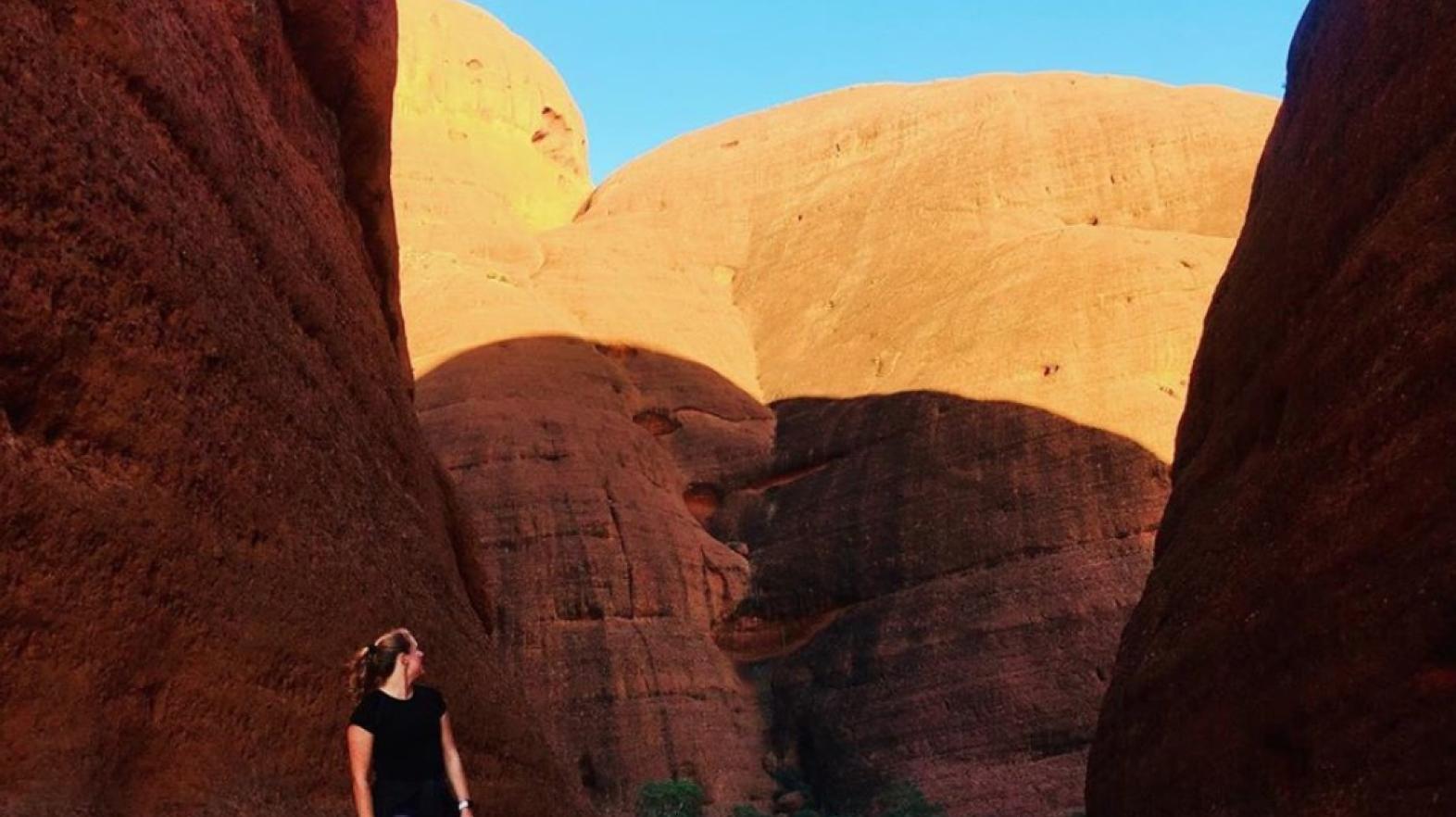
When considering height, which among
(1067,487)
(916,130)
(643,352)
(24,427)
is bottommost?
(24,427)

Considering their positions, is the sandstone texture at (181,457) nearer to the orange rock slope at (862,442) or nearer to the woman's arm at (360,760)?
the woman's arm at (360,760)

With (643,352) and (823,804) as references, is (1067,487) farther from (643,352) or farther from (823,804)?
(643,352)

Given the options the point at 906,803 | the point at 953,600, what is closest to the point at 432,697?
the point at 906,803

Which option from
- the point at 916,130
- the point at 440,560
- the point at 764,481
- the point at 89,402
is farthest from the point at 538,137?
the point at 89,402

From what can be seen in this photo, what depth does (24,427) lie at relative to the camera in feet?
27.4

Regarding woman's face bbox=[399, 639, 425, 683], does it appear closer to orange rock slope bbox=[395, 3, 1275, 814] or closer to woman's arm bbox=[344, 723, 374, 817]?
woman's arm bbox=[344, 723, 374, 817]

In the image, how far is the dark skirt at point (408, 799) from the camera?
249 inches

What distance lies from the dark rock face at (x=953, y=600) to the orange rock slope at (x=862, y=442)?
73 millimetres

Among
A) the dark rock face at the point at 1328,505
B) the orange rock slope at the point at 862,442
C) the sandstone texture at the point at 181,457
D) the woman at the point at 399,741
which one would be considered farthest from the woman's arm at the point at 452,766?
the orange rock slope at the point at 862,442

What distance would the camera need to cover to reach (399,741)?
20.9ft

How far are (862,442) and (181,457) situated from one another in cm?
3242

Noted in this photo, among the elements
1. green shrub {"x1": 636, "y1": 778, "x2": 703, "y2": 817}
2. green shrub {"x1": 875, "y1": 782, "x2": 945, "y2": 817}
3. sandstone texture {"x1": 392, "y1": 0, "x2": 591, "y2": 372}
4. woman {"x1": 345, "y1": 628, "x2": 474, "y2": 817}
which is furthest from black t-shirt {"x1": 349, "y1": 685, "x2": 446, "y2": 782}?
sandstone texture {"x1": 392, "y1": 0, "x2": 591, "y2": 372}

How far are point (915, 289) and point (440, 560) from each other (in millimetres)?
33733

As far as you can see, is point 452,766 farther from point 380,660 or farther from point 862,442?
point 862,442
